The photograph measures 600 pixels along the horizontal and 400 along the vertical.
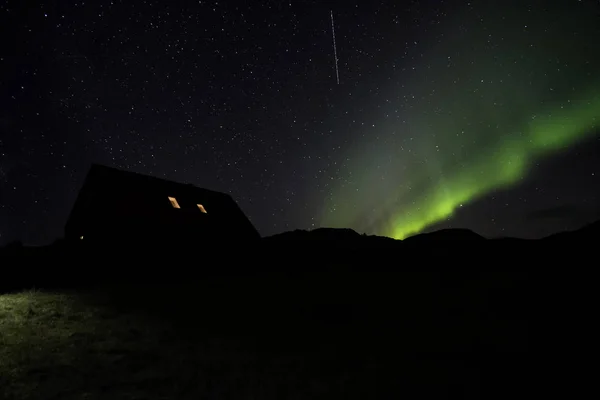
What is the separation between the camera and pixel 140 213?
19953 millimetres

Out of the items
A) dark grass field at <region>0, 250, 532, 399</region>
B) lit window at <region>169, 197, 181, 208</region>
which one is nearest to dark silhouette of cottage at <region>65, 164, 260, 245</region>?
lit window at <region>169, 197, 181, 208</region>

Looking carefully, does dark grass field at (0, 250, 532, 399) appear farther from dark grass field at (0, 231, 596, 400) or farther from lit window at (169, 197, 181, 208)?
lit window at (169, 197, 181, 208)

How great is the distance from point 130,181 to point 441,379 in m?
21.5

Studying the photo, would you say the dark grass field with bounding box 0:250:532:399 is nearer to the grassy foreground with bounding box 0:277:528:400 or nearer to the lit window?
the grassy foreground with bounding box 0:277:528:400

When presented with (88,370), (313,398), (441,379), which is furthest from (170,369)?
(441,379)

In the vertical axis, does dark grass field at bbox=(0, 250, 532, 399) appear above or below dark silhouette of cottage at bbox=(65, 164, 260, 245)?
below

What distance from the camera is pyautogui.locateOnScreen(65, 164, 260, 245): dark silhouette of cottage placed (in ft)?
64.2

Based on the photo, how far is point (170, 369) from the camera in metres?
6.33

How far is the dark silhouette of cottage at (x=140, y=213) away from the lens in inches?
770

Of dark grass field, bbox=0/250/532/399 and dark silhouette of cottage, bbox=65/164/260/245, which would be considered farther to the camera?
dark silhouette of cottage, bbox=65/164/260/245

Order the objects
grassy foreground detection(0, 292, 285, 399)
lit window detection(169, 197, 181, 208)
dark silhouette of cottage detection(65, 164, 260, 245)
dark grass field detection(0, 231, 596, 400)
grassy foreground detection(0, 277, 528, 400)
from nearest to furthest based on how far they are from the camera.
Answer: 1. grassy foreground detection(0, 292, 285, 399)
2. grassy foreground detection(0, 277, 528, 400)
3. dark grass field detection(0, 231, 596, 400)
4. dark silhouette of cottage detection(65, 164, 260, 245)
5. lit window detection(169, 197, 181, 208)

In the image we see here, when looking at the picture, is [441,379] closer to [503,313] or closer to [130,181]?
[503,313]

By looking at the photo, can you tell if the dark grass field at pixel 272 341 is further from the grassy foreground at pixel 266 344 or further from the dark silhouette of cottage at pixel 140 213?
the dark silhouette of cottage at pixel 140 213

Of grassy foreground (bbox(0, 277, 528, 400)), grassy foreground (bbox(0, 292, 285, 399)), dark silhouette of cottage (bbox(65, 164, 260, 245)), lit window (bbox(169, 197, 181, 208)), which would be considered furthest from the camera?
lit window (bbox(169, 197, 181, 208))
